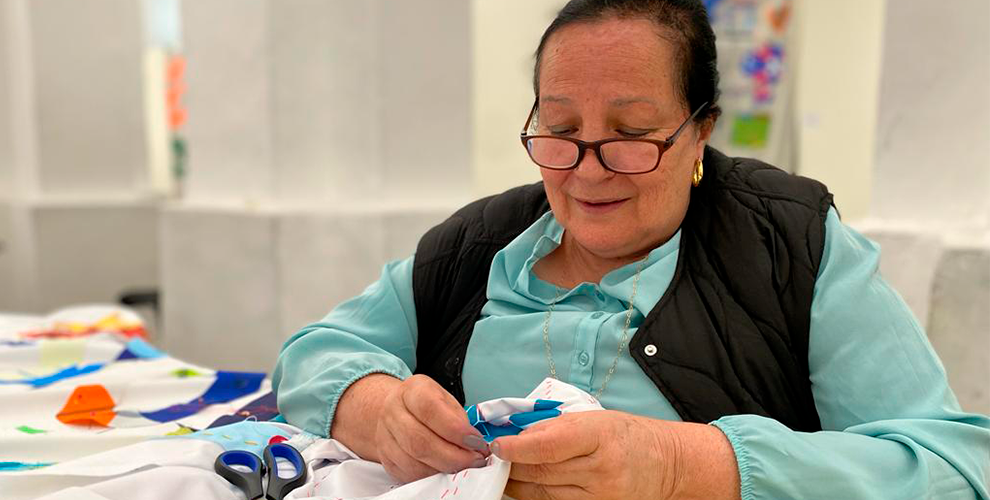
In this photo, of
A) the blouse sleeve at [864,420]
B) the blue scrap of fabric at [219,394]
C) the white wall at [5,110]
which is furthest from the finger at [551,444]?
the white wall at [5,110]

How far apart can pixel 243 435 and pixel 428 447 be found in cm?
48

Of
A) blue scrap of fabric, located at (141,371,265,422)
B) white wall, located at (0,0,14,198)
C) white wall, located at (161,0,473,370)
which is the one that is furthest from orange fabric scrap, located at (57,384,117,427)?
white wall, located at (0,0,14,198)

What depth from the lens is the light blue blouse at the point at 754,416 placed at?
1.25 meters

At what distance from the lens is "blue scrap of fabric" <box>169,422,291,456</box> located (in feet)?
5.15

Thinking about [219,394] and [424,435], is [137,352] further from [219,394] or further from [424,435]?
[424,435]

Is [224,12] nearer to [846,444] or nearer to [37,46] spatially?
Result: [37,46]

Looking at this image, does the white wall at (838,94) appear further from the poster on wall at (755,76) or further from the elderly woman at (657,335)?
the elderly woman at (657,335)

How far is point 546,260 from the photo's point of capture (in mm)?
1766

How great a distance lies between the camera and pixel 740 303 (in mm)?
1513

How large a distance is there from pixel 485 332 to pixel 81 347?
1395 mm

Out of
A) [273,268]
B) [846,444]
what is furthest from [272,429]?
[273,268]

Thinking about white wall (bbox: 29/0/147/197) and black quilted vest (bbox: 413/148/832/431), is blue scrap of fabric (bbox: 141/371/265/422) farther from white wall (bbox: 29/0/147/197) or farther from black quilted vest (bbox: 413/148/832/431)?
white wall (bbox: 29/0/147/197)

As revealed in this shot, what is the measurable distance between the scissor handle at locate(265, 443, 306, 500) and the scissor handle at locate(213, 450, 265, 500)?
17mm

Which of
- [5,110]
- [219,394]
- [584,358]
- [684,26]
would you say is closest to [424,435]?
[584,358]
